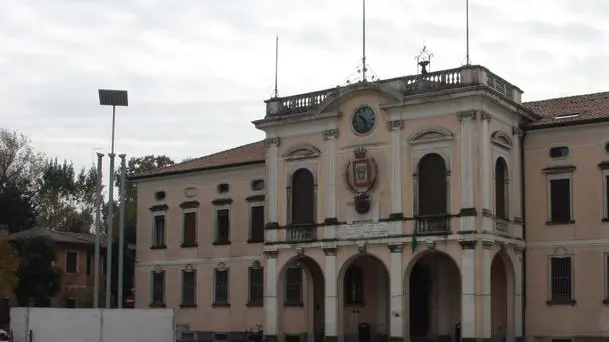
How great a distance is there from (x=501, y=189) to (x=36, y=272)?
36.7 meters

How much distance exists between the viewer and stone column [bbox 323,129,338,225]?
4631 centimetres

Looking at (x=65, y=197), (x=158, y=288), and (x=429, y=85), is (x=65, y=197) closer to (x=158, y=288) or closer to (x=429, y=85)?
(x=158, y=288)

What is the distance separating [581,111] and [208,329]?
2202 centimetres

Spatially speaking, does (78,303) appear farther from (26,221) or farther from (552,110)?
(552,110)

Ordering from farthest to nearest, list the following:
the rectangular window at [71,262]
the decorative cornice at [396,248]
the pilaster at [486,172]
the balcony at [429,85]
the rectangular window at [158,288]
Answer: the rectangular window at [71,262] < the rectangular window at [158,288] < the decorative cornice at [396,248] < the balcony at [429,85] < the pilaster at [486,172]

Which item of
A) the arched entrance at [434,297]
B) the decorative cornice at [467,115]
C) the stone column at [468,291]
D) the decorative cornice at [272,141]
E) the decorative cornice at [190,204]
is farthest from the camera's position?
the decorative cornice at [190,204]

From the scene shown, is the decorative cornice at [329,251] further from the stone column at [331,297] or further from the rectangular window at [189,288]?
the rectangular window at [189,288]

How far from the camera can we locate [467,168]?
42.6m

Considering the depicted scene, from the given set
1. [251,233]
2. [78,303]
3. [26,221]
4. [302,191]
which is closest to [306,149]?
[302,191]

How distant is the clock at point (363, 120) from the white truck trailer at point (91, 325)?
38.9 feet

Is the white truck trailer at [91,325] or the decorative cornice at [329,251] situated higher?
the decorative cornice at [329,251]

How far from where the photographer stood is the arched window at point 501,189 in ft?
145

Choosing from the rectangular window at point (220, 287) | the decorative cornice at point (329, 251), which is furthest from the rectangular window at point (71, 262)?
the decorative cornice at point (329, 251)

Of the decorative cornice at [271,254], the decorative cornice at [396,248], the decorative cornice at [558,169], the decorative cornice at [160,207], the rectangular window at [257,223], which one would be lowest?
the decorative cornice at [271,254]
